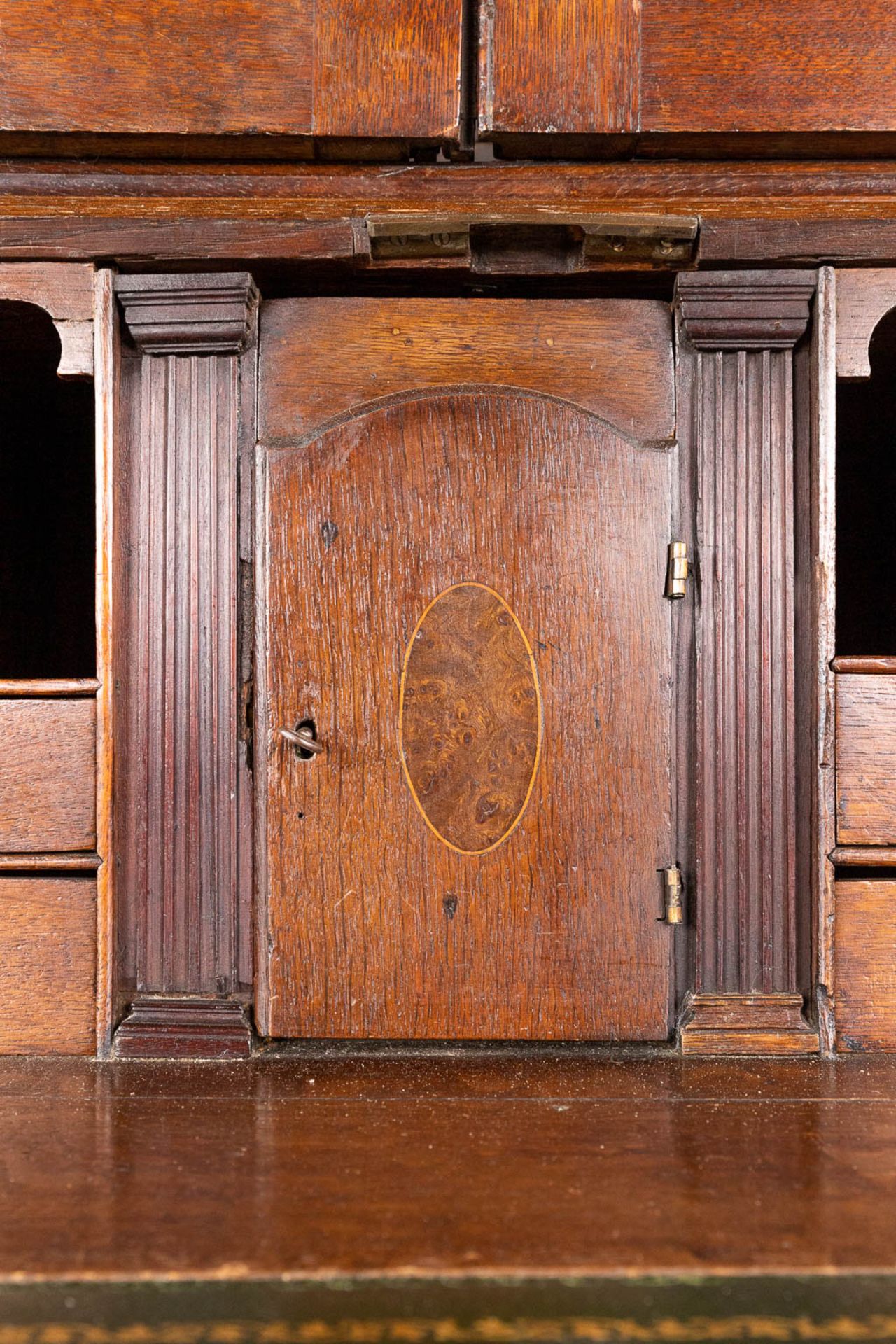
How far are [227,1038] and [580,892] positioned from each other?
764mm

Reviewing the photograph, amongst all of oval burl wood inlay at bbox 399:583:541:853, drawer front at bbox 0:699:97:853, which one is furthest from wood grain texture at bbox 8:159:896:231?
drawer front at bbox 0:699:97:853

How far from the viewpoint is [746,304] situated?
1.89m

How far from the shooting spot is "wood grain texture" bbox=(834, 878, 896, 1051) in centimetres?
186

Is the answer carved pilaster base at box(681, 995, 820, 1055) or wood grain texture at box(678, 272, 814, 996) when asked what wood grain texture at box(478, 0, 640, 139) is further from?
carved pilaster base at box(681, 995, 820, 1055)

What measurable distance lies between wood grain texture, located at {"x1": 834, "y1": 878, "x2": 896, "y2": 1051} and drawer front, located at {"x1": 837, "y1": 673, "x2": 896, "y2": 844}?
12 centimetres

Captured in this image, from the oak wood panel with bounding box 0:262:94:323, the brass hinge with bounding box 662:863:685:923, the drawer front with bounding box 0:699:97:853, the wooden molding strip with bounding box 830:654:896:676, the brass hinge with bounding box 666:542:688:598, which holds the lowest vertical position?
the brass hinge with bounding box 662:863:685:923

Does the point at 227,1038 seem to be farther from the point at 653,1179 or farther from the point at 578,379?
the point at 578,379

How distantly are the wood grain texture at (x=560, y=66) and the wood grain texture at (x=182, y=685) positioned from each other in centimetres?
64

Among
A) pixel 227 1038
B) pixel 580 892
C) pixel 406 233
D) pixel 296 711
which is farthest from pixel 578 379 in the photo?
pixel 227 1038

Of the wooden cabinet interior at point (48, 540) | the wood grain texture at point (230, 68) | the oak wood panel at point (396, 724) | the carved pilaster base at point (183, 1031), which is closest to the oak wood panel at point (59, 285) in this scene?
the wood grain texture at point (230, 68)

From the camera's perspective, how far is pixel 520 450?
192 cm

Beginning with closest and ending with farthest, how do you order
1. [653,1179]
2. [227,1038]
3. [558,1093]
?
[653,1179] → [558,1093] → [227,1038]

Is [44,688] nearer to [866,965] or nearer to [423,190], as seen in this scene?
[423,190]

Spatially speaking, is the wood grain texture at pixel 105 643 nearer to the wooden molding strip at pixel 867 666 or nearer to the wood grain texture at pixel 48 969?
the wood grain texture at pixel 48 969
